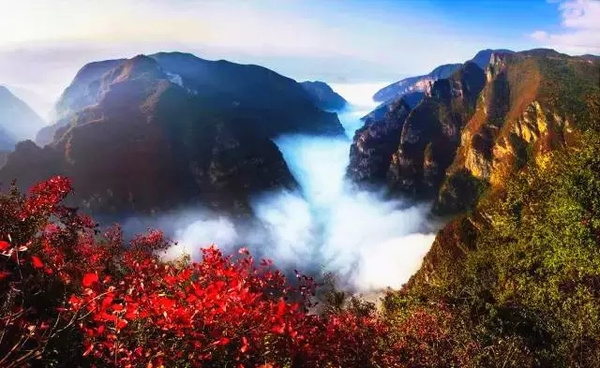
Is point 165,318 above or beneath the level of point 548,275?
above

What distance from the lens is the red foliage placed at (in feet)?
59.8

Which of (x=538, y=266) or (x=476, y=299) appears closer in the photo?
(x=476, y=299)

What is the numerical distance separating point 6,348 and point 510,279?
66.3 metres

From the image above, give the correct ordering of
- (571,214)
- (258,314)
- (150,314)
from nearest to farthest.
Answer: (150,314), (258,314), (571,214)

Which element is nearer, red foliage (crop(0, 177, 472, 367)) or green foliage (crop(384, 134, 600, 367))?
red foliage (crop(0, 177, 472, 367))

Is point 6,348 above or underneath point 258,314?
underneath

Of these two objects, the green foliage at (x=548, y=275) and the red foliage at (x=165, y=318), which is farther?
the green foliage at (x=548, y=275)

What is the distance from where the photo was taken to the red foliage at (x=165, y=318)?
18219 mm

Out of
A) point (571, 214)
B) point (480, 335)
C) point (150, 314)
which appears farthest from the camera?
point (571, 214)

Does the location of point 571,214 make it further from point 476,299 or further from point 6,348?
point 6,348

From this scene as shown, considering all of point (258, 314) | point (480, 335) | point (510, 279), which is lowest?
point (510, 279)

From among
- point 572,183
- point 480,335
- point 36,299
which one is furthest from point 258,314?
point 572,183

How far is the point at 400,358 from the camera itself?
31875mm

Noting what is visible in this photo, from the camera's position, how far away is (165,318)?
1923cm
